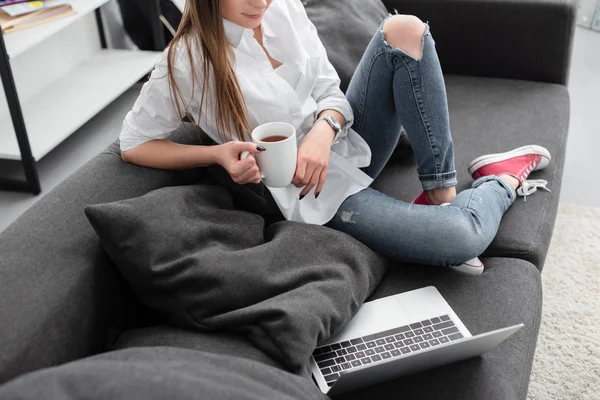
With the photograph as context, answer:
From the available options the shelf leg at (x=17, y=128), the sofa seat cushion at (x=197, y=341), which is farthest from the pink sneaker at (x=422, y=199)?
the shelf leg at (x=17, y=128)

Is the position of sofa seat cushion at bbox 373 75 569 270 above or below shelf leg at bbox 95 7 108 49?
above

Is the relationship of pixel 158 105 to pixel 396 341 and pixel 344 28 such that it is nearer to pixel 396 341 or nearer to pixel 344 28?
pixel 396 341

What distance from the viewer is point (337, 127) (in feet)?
4.75

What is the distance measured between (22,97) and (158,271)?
1.83 meters

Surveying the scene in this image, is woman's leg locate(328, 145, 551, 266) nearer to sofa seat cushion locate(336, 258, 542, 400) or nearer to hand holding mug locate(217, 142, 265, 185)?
sofa seat cushion locate(336, 258, 542, 400)

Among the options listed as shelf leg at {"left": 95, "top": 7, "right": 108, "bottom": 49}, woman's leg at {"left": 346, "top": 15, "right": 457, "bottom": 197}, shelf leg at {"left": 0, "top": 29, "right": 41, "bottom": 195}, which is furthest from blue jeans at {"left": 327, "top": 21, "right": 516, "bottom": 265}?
shelf leg at {"left": 95, "top": 7, "right": 108, "bottom": 49}

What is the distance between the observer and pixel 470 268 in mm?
1394

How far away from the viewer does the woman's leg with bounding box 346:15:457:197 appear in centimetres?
141

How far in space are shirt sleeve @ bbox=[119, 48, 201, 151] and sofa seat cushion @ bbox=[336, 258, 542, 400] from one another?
21.5 inches

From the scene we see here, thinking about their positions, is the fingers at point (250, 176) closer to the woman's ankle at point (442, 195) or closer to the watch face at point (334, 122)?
the watch face at point (334, 122)

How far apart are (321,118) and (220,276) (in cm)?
48

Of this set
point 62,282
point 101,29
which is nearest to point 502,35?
point 62,282

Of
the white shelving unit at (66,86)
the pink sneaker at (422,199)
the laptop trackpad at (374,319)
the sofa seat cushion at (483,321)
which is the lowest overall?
the white shelving unit at (66,86)

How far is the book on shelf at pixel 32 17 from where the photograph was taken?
2232 millimetres
